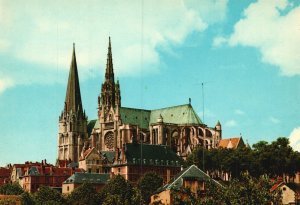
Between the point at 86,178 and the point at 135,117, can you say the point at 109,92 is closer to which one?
the point at 135,117

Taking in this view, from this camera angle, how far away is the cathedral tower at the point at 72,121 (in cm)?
16238

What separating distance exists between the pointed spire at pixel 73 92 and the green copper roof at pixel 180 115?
86.8ft

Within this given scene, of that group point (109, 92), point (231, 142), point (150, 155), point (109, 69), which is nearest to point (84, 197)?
point (150, 155)

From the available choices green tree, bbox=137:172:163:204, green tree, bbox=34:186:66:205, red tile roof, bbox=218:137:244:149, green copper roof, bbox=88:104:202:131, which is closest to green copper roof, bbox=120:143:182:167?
red tile roof, bbox=218:137:244:149

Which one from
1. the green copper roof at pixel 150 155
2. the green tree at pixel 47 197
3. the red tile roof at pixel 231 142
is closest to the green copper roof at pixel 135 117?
the red tile roof at pixel 231 142

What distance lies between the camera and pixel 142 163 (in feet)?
364

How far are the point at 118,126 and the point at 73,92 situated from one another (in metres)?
28.8

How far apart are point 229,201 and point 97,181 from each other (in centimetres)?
7014

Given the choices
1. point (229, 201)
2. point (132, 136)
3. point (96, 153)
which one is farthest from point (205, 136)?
point (229, 201)

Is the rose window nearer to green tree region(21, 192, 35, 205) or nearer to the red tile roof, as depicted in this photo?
the red tile roof

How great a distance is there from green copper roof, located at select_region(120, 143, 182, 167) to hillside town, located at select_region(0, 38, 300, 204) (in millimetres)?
180

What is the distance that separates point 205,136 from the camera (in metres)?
136

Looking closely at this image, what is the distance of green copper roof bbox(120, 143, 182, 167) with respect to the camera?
110706 mm

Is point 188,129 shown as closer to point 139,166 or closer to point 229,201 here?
point 139,166
